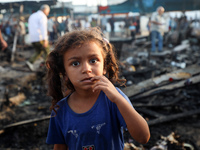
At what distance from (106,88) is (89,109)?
0.83 feet

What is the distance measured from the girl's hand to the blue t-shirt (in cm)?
13

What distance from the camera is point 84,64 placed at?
4.21ft

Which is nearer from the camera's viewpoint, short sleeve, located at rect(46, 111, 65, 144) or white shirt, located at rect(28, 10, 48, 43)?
short sleeve, located at rect(46, 111, 65, 144)

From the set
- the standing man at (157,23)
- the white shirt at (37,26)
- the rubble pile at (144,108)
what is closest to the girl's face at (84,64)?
the rubble pile at (144,108)

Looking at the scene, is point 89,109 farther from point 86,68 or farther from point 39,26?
point 39,26

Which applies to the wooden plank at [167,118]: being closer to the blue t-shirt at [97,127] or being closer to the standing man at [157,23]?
the blue t-shirt at [97,127]

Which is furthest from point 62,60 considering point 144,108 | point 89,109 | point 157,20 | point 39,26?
point 157,20

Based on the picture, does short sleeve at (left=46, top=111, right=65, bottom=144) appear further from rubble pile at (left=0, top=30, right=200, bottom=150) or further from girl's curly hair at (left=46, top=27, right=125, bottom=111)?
rubble pile at (left=0, top=30, right=200, bottom=150)

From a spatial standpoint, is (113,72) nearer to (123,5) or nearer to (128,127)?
(128,127)

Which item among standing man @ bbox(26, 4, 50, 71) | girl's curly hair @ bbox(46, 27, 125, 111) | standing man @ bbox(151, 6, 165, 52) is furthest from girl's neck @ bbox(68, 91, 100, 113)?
standing man @ bbox(151, 6, 165, 52)

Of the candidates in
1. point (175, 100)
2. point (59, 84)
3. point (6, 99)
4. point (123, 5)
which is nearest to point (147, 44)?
point (123, 5)

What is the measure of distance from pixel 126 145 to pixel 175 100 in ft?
7.07

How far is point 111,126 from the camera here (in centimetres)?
128

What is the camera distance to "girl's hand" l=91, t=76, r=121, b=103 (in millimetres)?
1160
